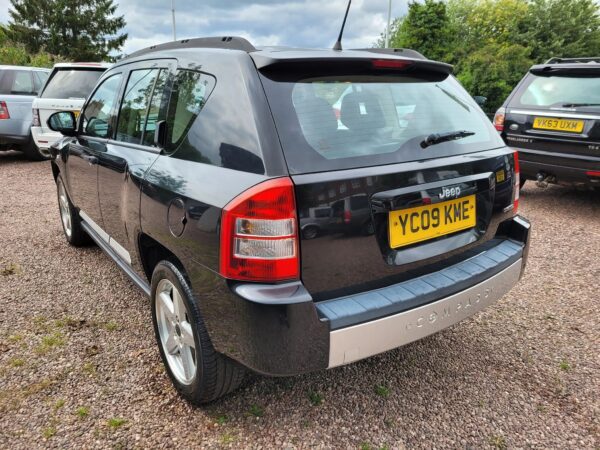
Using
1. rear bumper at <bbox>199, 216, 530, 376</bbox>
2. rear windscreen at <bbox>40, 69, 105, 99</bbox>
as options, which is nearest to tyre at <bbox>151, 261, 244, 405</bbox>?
rear bumper at <bbox>199, 216, 530, 376</bbox>

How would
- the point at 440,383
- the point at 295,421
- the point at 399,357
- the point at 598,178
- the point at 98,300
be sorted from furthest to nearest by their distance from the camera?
the point at 598,178
the point at 98,300
the point at 399,357
the point at 440,383
the point at 295,421

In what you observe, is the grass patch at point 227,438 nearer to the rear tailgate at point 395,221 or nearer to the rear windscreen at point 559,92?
the rear tailgate at point 395,221

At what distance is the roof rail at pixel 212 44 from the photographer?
2018mm

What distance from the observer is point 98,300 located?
10.9ft

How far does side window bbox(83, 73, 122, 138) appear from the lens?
305 cm

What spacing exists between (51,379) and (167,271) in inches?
37.9

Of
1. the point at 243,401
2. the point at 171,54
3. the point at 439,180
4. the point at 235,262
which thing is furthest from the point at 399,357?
the point at 171,54

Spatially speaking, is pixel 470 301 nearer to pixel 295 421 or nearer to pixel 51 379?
pixel 295 421

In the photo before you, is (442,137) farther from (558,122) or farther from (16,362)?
(558,122)

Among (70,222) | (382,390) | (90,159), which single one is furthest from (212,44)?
(70,222)

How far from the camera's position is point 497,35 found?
33969mm

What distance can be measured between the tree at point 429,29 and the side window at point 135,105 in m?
25.1

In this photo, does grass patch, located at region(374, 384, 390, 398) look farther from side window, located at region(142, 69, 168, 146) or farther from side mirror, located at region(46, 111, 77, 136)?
side mirror, located at region(46, 111, 77, 136)

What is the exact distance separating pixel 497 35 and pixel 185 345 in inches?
1499
